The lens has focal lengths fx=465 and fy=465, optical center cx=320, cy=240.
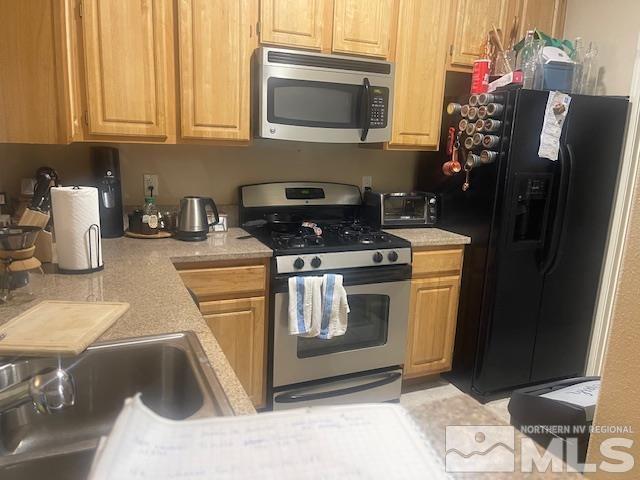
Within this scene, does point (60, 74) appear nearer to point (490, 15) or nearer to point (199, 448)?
point (199, 448)

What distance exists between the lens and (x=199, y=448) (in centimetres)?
52

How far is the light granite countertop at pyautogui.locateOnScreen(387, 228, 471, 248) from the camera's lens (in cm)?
246

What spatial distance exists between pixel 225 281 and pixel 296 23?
128cm

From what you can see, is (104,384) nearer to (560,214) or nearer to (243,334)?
(243,334)

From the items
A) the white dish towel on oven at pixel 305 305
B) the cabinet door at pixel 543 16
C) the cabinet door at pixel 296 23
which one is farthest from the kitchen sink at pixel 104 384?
the cabinet door at pixel 543 16

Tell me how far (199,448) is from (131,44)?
6.42 feet

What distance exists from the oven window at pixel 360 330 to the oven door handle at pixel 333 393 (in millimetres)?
203

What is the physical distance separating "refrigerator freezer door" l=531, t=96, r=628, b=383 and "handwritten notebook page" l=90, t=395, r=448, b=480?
7.62ft

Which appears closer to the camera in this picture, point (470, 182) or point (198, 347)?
point (198, 347)

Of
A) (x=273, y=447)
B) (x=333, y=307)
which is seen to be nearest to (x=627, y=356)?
(x=273, y=447)

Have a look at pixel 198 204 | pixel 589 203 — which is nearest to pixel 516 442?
pixel 198 204

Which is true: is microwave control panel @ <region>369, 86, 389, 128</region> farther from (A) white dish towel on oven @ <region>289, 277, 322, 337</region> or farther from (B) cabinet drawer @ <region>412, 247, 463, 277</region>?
(A) white dish towel on oven @ <region>289, 277, 322, 337</region>

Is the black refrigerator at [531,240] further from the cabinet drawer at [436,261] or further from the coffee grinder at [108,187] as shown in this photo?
the coffee grinder at [108,187]

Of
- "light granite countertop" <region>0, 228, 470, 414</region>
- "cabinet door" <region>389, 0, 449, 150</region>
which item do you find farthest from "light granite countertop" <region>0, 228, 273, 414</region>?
"cabinet door" <region>389, 0, 449, 150</region>
